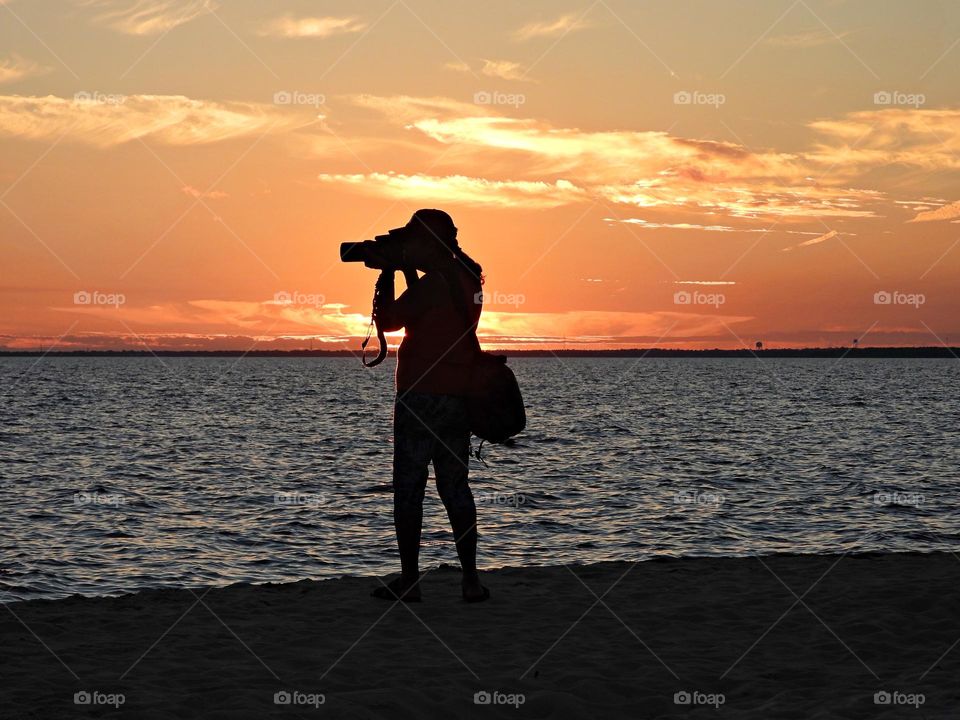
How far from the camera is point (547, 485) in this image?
856 inches

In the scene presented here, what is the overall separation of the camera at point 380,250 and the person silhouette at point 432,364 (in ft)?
0.07

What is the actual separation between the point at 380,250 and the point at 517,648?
9.40ft

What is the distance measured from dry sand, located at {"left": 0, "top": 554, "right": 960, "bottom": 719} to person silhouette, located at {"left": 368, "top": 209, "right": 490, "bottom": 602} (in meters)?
0.89

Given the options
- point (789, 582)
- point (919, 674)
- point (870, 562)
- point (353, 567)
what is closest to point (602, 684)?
point (919, 674)

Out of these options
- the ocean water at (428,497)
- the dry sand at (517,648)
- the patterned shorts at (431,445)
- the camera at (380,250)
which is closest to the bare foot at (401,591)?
the dry sand at (517,648)

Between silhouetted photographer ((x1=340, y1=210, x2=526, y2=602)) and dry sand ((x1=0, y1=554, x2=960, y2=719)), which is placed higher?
silhouetted photographer ((x1=340, y1=210, x2=526, y2=602))

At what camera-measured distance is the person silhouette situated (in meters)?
6.99

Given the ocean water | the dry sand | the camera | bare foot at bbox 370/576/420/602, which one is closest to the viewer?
the dry sand

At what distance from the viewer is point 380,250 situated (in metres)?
6.98

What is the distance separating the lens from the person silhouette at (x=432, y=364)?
6.99 meters

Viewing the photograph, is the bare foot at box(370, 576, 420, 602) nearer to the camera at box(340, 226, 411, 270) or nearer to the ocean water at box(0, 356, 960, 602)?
the camera at box(340, 226, 411, 270)

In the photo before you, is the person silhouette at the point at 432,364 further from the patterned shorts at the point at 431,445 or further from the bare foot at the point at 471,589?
the bare foot at the point at 471,589

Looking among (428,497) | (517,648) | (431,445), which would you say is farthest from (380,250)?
(428,497)

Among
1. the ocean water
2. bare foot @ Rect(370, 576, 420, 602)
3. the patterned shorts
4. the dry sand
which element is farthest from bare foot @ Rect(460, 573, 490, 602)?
the ocean water
